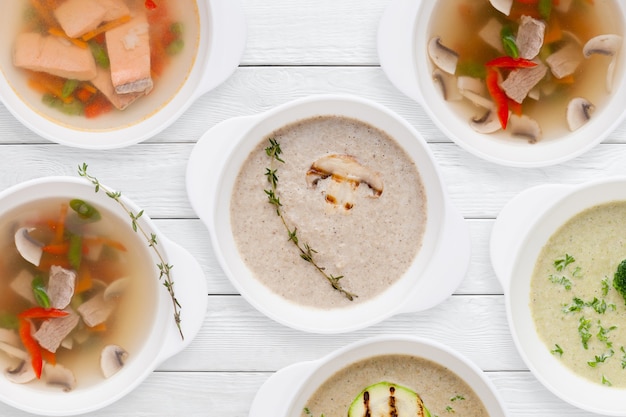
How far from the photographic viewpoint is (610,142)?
1828 millimetres

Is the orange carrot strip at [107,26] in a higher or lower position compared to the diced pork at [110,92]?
higher

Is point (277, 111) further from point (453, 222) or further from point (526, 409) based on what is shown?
point (526, 409)

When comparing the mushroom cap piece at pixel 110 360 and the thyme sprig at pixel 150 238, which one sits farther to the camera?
the mushroom cap piece at pixel 110 360

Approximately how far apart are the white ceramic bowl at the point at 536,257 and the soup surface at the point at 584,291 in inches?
0.8

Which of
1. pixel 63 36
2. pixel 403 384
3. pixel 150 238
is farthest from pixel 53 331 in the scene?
pixel 403 384

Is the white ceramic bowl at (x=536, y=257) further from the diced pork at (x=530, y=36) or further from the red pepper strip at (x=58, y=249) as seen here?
the red pepper strip at (x=58, y=249)

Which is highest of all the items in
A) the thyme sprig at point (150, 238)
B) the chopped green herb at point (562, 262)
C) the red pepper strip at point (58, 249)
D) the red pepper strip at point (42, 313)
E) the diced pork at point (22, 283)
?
the chopped green herb at point (562, 262)

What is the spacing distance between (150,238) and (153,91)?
32cm

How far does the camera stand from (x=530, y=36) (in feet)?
5.82

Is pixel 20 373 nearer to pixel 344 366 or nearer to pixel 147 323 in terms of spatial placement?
pixel 147 323

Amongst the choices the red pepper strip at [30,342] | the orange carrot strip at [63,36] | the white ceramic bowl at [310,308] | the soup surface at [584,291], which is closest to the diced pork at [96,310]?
the red pepper strip at [30,342]

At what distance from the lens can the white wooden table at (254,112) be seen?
5.93 ft

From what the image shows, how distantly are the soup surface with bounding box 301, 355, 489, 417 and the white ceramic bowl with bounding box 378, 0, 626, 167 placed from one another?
0.49 m

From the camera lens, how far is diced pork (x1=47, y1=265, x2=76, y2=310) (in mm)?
1785
